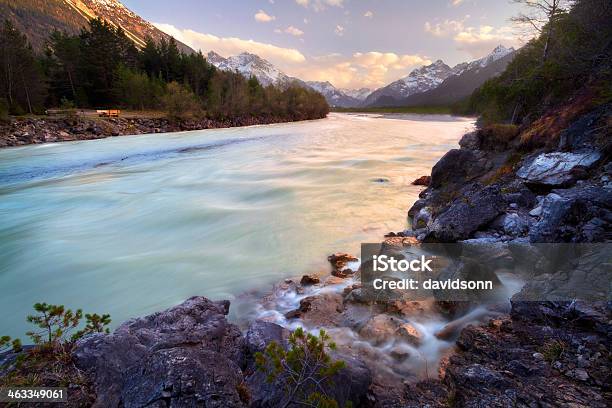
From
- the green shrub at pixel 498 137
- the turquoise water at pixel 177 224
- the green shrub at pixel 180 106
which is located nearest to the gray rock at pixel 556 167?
the turquoise water at pixel 177 224

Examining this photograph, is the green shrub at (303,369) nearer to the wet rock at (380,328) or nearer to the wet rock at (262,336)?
the wet rock at (262,336)

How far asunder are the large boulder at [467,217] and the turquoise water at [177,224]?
7.42 ft

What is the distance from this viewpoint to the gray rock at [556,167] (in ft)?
25.1

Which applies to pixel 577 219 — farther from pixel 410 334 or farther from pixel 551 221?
pixel 410 334

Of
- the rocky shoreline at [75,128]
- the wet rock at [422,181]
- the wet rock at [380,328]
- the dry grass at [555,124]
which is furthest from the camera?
the rocky shoreline at [75,128]

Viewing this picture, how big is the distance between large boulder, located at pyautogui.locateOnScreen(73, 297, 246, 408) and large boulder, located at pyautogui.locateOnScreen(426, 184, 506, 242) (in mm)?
5359

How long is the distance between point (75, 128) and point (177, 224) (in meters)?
40.7

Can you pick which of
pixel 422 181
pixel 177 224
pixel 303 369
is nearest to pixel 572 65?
pixel 422 181

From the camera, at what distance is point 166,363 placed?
3277 mm

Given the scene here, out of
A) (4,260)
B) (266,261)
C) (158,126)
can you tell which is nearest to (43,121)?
(158,126)

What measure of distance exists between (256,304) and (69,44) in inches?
3283

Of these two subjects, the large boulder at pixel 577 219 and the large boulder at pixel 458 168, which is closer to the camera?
the large boulder at pixel 577 219

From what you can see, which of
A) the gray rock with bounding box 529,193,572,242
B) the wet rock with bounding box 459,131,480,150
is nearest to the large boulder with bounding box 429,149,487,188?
the wet rock with bounding box 459,131,480,150

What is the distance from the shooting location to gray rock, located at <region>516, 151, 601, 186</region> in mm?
7654
